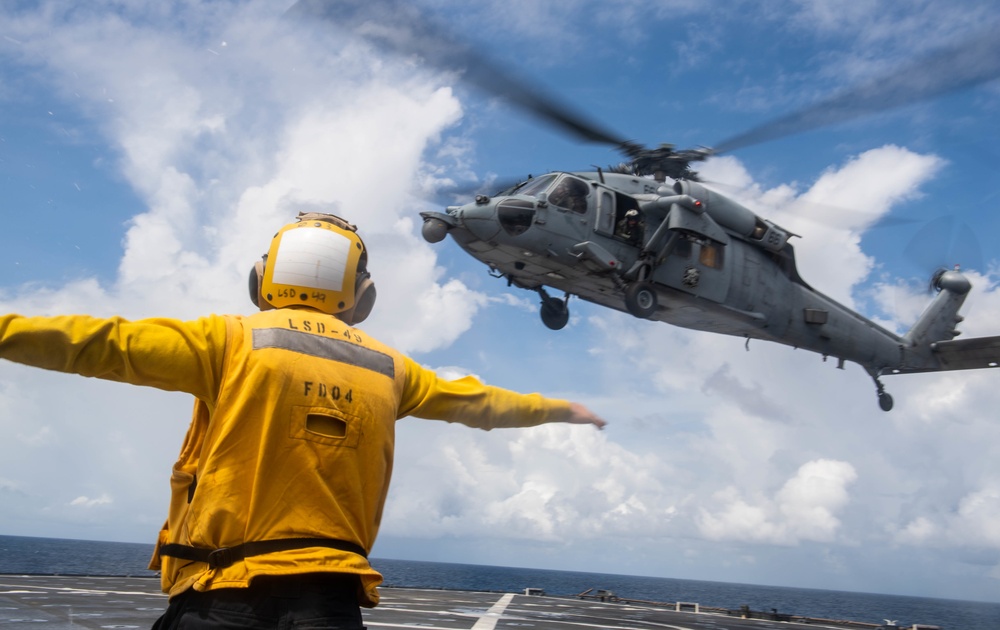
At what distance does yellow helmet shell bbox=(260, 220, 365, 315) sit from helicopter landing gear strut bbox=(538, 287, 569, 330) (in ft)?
40.1

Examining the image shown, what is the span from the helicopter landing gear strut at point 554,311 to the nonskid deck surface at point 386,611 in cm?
668

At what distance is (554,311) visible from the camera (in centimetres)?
1496

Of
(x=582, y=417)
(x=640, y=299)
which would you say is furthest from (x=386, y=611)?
(x=582, y=417)

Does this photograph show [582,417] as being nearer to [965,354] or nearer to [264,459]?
[264,459]

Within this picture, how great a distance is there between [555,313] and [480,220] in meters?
2.54

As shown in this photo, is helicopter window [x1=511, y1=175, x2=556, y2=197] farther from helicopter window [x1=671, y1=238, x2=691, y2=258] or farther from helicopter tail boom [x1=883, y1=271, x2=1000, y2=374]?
helicopter tail boom [x1=883, y1=271, x2=1000, y2=374]

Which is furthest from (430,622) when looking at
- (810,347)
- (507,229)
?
(810,347)

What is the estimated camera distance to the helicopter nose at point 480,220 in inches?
537

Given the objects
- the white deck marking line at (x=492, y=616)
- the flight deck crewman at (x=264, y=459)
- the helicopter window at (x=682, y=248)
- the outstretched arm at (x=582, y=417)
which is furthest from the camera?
the white deck marking line at (x=492, y=616)

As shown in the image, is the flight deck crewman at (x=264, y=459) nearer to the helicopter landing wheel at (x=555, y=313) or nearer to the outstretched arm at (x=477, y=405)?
the outstretched arm at (x=477, y=405)

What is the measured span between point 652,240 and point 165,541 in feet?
43.1

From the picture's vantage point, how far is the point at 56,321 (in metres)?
2.09

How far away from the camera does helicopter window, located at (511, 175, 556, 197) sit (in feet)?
47.5

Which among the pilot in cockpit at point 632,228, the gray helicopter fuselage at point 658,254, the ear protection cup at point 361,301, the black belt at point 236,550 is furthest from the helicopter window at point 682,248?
the black belt at point 236,550
